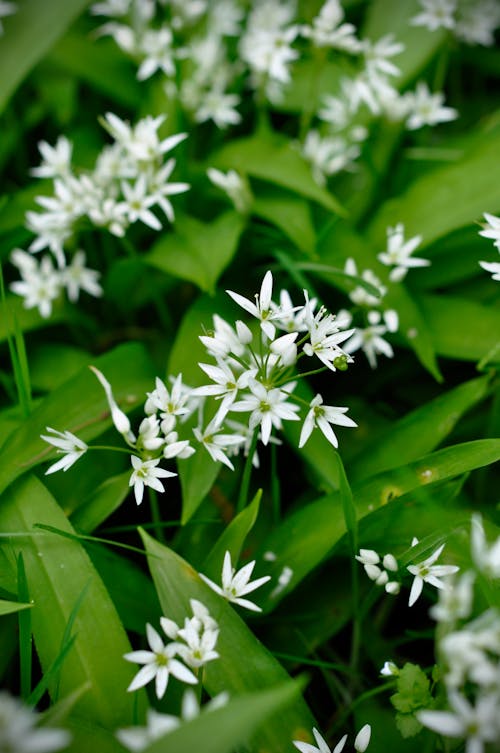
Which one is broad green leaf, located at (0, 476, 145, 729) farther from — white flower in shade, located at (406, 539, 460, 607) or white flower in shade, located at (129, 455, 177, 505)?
white flower in shade, located at (406, 539, 460, 607)

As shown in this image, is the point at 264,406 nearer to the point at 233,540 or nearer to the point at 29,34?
the point at 233,540

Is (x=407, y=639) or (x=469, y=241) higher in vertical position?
(x=469, y=241)

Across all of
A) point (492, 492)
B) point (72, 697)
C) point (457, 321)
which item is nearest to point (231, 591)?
point (72, 697)

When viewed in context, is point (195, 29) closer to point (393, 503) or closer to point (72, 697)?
point (393, 503)

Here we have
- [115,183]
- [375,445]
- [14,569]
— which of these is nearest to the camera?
[14,569]

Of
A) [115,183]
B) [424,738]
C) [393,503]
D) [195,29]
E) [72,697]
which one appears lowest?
[424,738]

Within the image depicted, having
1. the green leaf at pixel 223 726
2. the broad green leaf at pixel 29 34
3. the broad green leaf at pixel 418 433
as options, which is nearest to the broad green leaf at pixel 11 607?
the green leaf at pixel 223 726
